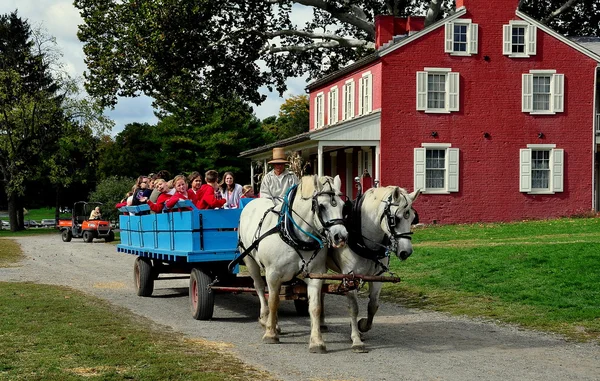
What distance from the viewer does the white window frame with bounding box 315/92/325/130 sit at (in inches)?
1732

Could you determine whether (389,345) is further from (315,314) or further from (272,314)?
(272,314)

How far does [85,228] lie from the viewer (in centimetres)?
3825

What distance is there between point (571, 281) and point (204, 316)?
6.28m

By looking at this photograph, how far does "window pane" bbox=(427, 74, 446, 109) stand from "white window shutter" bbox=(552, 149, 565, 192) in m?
4.95

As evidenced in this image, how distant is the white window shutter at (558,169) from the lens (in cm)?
3619

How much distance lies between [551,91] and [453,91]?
4043 mm

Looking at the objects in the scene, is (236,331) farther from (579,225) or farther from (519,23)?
(519,23)

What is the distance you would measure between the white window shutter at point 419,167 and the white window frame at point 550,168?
3.96 metres

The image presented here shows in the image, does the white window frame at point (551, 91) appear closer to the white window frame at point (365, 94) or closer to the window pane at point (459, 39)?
the window pane at point (459, 39)

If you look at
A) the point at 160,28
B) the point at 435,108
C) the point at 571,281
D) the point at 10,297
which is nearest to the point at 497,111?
the point at 435,108

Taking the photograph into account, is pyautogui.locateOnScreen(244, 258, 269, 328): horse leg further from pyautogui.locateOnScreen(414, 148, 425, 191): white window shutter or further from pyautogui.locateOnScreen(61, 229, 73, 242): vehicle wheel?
pyautogui.locateOnScreen(61, 229, 73, 242): vehicle wheel

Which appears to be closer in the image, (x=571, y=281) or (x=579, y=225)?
(x=571, y=281)

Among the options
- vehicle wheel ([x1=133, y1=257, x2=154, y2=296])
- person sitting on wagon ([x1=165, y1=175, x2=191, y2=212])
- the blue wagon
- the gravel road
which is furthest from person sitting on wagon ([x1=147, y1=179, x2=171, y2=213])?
the gravel road

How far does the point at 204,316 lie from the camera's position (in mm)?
12164
